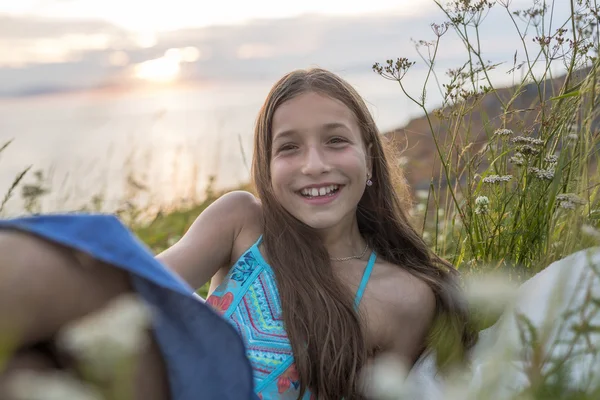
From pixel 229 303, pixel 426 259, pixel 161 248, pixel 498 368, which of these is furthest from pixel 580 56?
pixel 161 248

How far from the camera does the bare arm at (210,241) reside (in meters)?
2.18

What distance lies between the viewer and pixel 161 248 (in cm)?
416

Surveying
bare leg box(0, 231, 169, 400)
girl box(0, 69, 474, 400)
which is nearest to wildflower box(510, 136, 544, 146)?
girl box(0, 69, 474, 400)

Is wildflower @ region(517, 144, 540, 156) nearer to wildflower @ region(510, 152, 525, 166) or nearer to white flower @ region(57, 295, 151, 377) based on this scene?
wildflower @ region(510, 152, 525, 166)

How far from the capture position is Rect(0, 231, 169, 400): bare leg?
1.12 meters

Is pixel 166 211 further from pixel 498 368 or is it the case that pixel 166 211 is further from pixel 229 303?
pixel 498 368

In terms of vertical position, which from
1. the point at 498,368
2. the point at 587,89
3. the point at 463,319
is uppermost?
the point at 587,89

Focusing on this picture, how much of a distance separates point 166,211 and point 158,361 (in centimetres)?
372

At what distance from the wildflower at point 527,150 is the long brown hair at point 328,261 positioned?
44 cm

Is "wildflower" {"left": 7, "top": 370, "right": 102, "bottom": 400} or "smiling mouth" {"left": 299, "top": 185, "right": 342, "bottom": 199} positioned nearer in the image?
"wildflower" {"left": 7, "top": 370, "right": 102, "bottom": 400}

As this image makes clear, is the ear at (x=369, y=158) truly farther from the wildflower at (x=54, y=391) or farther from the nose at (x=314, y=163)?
the wildflower at (x=54, y=391)

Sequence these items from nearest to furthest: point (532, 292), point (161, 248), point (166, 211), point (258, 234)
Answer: point (532, 292), point (258, 234), point (161, 248), point (166, 211)

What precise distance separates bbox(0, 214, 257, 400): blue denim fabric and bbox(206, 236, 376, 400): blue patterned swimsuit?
50 centimetres

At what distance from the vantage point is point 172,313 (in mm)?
1363
